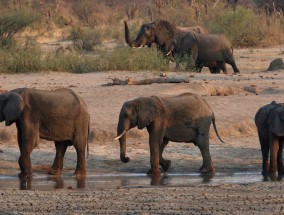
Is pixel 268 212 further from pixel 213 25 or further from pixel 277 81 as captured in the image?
pixel 213 25

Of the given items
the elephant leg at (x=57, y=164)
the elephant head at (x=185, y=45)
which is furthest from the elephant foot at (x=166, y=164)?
the elephant head at (x=185, y=45)

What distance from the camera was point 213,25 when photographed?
37625mm

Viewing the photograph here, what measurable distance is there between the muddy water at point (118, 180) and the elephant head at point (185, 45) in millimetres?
12227

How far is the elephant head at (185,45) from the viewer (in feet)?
86.0

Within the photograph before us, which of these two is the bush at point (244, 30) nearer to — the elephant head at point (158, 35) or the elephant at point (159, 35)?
the elephant at point (159, 35)

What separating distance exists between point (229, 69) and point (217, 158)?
13.7 metres

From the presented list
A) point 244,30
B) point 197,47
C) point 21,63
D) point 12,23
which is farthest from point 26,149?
point 244,30

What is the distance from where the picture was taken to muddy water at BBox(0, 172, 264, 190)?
12586 millimetres

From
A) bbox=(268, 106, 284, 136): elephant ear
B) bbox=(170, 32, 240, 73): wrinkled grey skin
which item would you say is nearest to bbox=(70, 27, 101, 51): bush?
bbox=(170, 32, 240, 73): wrinkled grey skin

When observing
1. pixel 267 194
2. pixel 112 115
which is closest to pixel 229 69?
pixel 112 115

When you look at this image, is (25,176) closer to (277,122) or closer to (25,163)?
(25,163)

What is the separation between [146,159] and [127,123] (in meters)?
1.02

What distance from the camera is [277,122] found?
13.7 metres

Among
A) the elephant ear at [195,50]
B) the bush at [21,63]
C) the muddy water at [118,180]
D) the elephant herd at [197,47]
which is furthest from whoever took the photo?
the elephant herd at [197,47]
